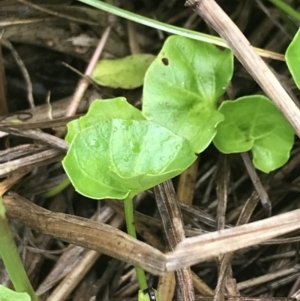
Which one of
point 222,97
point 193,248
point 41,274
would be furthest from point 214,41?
point 41,274

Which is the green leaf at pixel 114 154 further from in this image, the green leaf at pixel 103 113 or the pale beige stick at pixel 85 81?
the pale beige stick at pixel 85 81

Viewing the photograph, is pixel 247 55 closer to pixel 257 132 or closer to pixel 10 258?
pixel 257 132

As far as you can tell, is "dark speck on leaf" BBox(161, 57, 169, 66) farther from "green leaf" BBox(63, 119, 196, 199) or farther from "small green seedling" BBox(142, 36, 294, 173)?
"green leaf" BBox(63, 119, 196, 199)

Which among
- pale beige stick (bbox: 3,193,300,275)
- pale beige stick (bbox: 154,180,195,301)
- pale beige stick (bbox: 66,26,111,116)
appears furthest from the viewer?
pale beige stick (bbox: 66,26,111,116)

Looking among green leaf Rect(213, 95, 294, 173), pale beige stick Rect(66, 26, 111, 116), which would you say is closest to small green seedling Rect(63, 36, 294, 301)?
green leaf Rect(213, 95, 294, 173)

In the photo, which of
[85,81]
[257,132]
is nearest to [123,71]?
[85,81]

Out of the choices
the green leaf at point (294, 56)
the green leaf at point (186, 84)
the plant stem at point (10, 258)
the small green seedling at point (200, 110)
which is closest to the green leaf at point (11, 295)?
the plant stem at point (10, 258)
